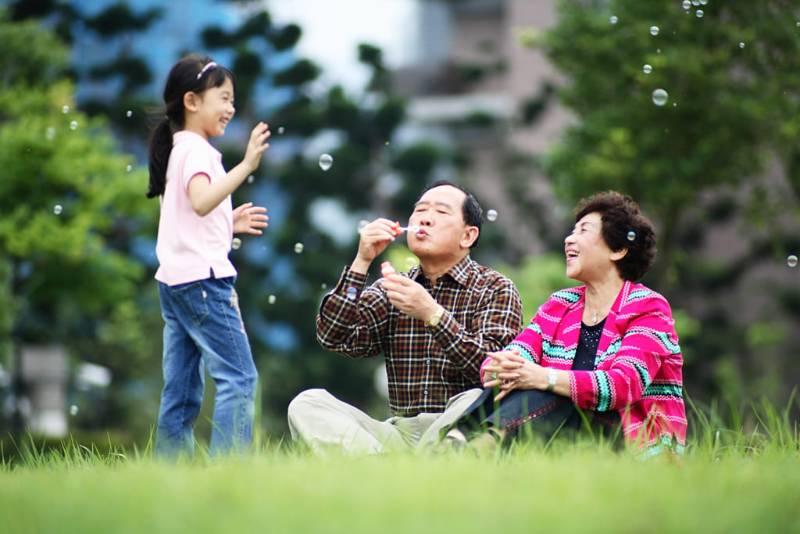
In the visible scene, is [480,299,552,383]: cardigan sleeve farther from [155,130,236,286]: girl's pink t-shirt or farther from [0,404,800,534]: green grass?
[155,130,236,286]: girl's pink t-shirt

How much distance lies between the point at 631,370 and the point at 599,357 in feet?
0.61

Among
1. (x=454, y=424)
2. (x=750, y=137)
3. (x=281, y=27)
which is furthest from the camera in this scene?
(x=281, y=27)

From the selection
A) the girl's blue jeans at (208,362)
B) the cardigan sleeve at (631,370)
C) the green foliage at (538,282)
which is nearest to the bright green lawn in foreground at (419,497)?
the cardigan sleeve at (631,370)

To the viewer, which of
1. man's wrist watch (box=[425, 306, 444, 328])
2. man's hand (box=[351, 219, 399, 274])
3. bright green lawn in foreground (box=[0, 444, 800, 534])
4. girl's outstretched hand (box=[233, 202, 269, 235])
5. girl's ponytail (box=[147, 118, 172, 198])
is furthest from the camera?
girl's outstretched hand (box=[233, 202, 269, 235])

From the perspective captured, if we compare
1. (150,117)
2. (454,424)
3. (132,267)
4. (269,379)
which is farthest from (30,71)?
(454,424)

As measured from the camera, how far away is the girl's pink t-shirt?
401 cm

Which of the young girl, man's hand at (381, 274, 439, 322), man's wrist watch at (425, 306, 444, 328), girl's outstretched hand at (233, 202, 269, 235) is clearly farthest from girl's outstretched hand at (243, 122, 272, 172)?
man's wrist watch at (425, 306, 444, 328)

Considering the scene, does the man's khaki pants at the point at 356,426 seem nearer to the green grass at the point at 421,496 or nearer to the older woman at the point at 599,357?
the older woman at the point at 599,357

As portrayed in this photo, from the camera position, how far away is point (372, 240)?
12.9 ft

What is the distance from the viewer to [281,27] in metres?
23.6

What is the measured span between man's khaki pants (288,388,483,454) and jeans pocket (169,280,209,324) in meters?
0.43

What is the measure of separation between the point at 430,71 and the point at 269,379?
35.3ft

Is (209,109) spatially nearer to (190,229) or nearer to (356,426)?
(190,229)

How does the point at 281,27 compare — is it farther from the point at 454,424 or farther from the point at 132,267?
the point at 454,424
